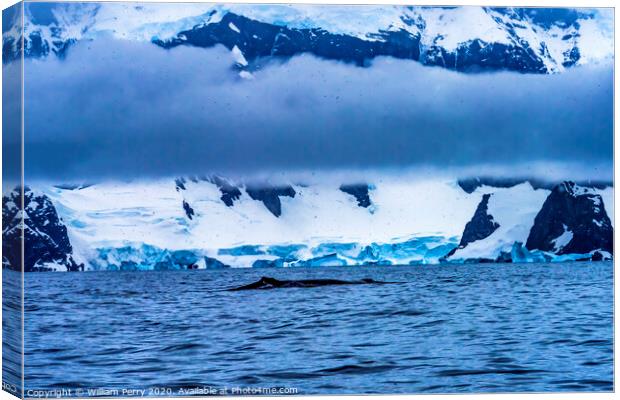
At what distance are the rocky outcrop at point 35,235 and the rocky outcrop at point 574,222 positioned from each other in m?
7.47

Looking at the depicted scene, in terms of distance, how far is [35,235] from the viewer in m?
19.0

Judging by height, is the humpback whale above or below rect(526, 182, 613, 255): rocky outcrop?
below

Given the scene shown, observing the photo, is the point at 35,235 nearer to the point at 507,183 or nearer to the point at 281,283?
the point at 281,283

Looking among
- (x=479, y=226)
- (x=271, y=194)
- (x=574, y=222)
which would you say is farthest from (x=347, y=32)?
(x=574, y=222)

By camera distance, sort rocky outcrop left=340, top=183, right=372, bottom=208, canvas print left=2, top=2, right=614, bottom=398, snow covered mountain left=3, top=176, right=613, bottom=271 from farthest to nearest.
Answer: rocky outcrop left=340, top=183, right=372, bottom=208 < snow covered mountain left=3, top=176, right=613, bottom=271 < canvas print left=2, top=2, right=614, bottom=398

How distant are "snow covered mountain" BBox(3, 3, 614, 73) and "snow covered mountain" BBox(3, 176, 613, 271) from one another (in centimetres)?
204

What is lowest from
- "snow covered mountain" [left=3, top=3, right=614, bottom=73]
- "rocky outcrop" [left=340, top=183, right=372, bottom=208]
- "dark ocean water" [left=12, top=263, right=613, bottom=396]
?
"dark ocean water" [left=12, top=263, right=613, bottom=396]

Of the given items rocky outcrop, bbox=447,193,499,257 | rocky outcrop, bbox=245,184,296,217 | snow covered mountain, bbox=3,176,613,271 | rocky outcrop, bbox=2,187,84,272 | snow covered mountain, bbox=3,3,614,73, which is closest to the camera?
rocky outcrop, bbox=2,187,84,272

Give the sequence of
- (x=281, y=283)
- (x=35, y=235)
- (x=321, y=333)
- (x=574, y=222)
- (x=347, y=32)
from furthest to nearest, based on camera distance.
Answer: (x=281, y=283) → (x=574, y=222) → (x=347, y=32) → (x=321, y=333) → (x=35, y=235)

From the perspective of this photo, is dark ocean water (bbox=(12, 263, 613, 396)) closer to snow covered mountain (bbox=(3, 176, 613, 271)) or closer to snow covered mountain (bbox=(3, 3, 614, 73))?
snow covered mountain (bbox=(3, 176, 613, 271))

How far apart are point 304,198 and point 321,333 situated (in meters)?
2.18

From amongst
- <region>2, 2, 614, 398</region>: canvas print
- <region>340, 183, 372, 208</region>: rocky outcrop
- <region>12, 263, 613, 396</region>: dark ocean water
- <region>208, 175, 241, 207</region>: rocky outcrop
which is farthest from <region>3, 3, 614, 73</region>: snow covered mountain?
<region>12, 263, 613, 396</region>: dark ocean water

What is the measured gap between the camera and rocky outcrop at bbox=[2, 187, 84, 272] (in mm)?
18922

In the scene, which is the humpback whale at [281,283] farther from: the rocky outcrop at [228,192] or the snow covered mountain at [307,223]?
the rocky outcrop at [228,192]
